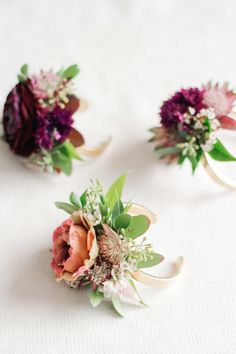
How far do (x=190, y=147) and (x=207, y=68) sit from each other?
1.13 ft

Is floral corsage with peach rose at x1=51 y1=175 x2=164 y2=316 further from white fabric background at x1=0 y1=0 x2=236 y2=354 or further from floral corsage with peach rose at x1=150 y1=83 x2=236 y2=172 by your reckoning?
floral corsage with peach rose at x1=150 y1=83 x2=236 y2=172

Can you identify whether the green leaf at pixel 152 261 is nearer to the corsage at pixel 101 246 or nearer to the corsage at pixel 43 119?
the corsage at pixel 101 246

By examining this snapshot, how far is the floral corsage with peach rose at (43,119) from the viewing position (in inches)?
42.4

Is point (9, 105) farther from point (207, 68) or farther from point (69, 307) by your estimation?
point (207, 68)

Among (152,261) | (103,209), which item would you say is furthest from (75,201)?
(152,261)

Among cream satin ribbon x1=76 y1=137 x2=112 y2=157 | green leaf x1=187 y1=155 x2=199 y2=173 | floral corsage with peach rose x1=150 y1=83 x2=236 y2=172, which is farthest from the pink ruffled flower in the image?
cream satin ribbon x1=76 y1=137 x2=112 y2=157

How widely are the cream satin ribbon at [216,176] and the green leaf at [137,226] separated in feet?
0.85

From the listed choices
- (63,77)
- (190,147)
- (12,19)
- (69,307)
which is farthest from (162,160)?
(12,19)

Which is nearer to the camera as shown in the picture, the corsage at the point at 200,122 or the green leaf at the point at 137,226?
the green leaf at the point at 137,226

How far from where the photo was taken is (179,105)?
1107 mm

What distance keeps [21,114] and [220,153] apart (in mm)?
419

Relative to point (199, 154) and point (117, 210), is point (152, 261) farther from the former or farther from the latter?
point (199, 154)

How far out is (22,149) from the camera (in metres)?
1.12

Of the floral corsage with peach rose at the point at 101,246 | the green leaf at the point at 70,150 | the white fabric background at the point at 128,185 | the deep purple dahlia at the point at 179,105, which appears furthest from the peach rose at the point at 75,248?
the deep purple dahlia at the point at 179,105
